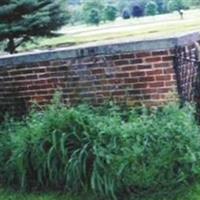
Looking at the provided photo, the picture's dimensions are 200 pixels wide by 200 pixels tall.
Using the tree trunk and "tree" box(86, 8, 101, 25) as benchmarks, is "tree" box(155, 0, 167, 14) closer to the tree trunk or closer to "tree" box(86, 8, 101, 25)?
"tree" box(86, 8, 101, 25)

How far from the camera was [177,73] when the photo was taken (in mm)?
6207

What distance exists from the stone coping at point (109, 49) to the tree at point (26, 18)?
11295mm

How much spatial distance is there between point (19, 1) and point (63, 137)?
1367 centimetres

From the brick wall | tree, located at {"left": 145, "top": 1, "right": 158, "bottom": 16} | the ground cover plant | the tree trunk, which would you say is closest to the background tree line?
tree, located at {"left": 145, "top": 1, "right": 158, "bottom": 16}

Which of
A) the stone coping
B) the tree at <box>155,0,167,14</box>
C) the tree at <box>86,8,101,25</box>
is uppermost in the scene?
the stone coping

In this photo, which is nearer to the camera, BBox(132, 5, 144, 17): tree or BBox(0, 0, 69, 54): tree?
BBox(0, 0, 69, 54): tree

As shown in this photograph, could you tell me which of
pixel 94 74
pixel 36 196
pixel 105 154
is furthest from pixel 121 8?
pixel 105 154

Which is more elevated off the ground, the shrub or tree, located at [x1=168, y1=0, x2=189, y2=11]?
tree, located at [x1=168, y1=0, x2=189, y2=11]

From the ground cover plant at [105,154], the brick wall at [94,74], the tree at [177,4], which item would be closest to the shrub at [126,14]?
the tree at [177,4]

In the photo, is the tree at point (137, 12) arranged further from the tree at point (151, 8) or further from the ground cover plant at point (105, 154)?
the ground cover plant at point (105, 154)

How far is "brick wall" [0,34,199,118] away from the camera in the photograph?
A: 6254mm

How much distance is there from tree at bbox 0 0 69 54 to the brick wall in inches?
442

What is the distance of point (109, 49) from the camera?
6461mm

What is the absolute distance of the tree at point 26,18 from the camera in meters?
18.6
